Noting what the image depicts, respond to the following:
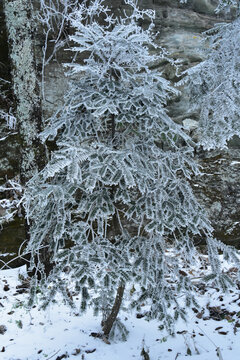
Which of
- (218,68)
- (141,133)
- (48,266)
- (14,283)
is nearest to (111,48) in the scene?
(141,133)

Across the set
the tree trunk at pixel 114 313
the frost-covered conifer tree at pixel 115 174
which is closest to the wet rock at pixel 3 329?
the tree trunk at pixel 114 313

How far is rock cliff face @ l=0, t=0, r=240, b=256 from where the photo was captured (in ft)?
21.1

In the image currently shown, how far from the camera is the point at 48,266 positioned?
4828 millimetres

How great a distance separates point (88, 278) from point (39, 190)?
0.84 metres

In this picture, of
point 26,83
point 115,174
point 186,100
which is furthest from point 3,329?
point 186,100

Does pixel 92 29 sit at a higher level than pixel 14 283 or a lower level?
higher

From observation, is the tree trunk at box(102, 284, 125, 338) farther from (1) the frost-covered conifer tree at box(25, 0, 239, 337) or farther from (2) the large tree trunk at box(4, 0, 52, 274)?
(2) the large tree trunk at box(4, 0, 52, 274)

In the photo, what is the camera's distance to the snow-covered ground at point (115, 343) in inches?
137

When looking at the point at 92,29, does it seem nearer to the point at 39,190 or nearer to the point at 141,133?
the point at 141,133

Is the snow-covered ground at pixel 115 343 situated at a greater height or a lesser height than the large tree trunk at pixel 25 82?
lesser

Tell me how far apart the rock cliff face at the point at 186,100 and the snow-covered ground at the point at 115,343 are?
213 centimetres

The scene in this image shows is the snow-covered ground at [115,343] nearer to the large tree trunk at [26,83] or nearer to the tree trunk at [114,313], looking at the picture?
the tree trunk at [114,313]

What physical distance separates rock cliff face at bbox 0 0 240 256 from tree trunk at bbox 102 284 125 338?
3.17 meters

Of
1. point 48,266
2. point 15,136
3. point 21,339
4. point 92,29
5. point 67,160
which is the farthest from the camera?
point 15,136
